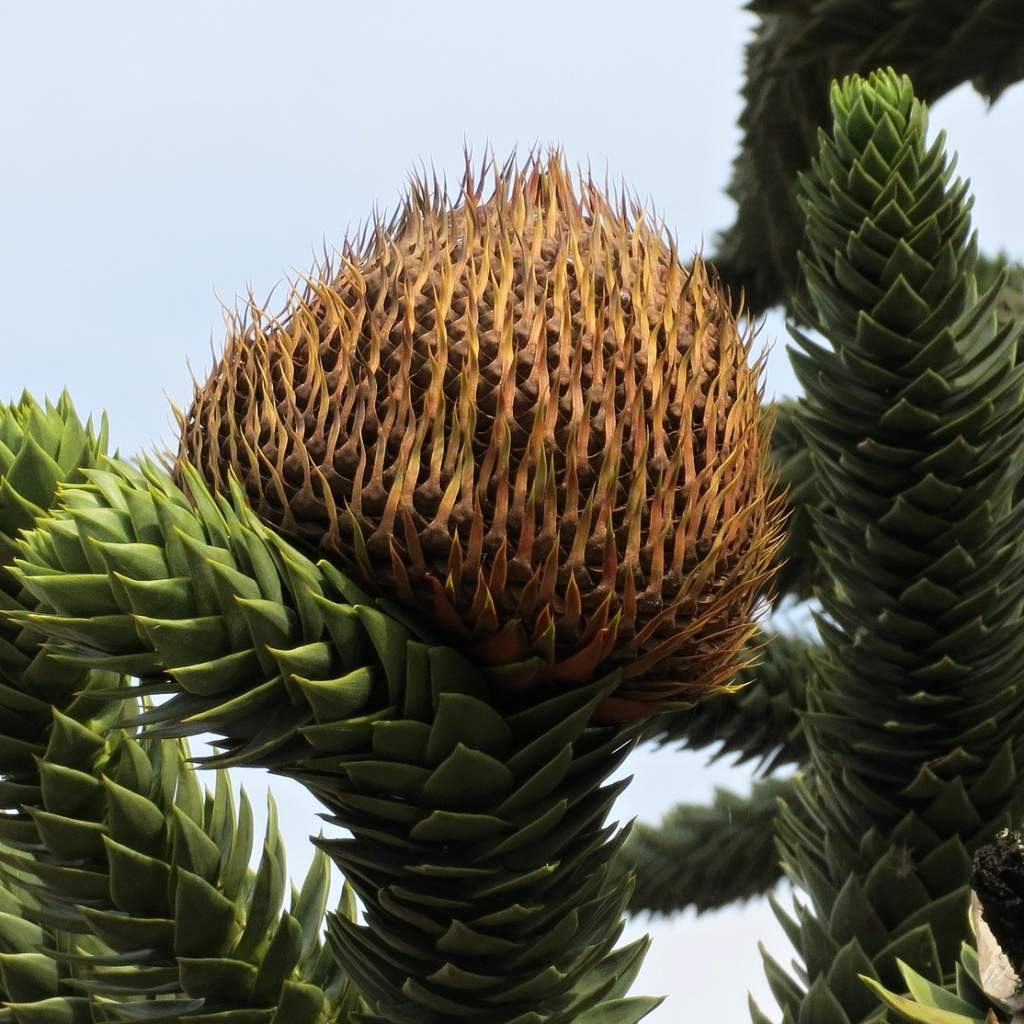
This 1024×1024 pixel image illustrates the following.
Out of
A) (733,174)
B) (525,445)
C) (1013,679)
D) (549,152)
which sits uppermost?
(733,174)

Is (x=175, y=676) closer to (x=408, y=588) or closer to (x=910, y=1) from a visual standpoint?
(x=408, y=588)

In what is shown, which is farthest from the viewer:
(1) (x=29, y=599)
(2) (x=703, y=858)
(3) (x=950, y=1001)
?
(2) (x=703, y=858)

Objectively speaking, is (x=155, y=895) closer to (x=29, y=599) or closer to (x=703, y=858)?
(x=29, y=599)

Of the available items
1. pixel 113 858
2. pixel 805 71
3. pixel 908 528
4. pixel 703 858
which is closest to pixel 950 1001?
pixel 113 858

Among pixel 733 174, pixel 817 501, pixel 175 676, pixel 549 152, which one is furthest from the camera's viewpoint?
pixel 733 174

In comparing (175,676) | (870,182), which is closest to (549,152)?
(175,676)

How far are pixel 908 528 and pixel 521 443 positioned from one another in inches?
29.9

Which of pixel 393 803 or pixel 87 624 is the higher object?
pixel 87 624

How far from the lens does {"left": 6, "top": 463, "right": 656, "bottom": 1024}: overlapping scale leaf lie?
92cm

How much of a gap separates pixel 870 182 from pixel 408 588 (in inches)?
34.4

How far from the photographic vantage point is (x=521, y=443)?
919 millimetres

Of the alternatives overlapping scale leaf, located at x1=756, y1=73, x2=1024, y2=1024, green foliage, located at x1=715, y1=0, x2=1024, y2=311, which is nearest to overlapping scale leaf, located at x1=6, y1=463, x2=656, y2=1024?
overlapping scale leaf, located at x1=756, y1=73, x2=1024, y2=1024

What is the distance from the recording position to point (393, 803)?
0.99 meters

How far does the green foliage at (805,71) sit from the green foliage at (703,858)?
105cm
